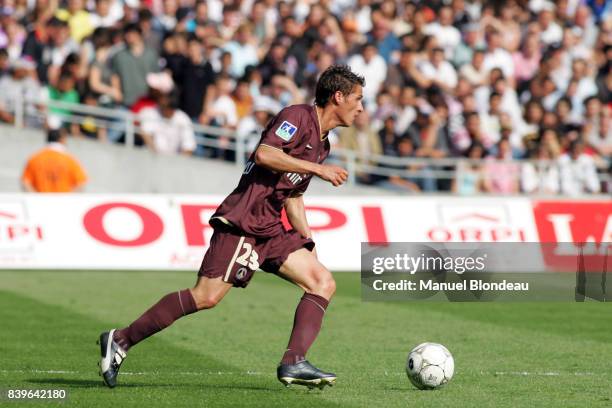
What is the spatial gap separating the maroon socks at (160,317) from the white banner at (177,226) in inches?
390

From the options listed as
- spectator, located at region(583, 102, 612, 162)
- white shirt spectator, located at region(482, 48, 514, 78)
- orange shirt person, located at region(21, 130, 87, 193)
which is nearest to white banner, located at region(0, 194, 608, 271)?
orange shirt person, located at region(21, 130, 87, 193)

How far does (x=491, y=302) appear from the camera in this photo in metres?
16.0

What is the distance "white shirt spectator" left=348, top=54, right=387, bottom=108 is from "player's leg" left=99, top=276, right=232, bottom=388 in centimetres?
1417

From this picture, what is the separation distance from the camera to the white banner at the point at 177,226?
18.4m

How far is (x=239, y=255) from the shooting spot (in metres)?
8.48

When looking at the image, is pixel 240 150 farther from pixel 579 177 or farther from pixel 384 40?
pixel 579 177

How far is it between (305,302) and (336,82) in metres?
1.41

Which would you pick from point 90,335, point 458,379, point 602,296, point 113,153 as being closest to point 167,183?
point 113,153

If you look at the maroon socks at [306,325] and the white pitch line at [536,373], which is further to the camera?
the white pitch line at [536,373]

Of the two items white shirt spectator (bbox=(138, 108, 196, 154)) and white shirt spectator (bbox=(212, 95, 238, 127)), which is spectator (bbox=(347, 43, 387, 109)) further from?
white shirt spectator (bbox=(138, 108, 196, 154))

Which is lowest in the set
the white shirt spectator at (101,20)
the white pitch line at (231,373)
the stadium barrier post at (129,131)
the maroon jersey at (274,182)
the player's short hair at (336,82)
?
the stadium barrier post at (129,131)

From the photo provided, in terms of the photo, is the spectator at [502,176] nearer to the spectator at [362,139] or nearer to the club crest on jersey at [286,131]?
the spectator at [362,139]

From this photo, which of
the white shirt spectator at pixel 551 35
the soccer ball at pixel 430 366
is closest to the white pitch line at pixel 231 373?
the soccer ball at pixel 430 366

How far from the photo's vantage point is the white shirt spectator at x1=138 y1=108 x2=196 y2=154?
70.6 ft
